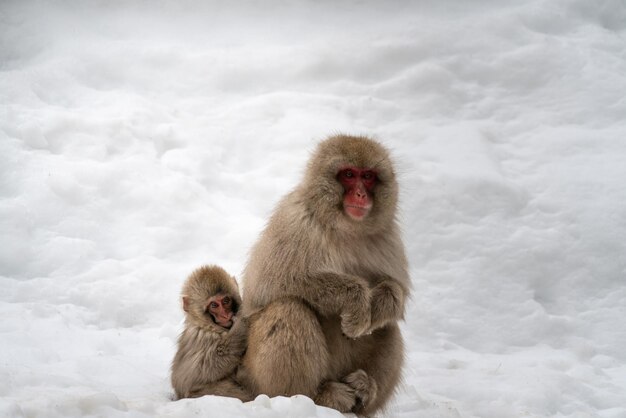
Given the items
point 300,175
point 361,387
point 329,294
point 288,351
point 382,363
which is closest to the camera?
point 288,351

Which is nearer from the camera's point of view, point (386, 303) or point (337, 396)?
point (337, 396)

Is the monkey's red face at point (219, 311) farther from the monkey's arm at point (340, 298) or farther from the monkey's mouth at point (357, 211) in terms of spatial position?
the monkey's mouth at point (357, 211)

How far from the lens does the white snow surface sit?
4.90 metres

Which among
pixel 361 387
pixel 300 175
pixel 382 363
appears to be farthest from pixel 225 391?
pixel 300 175

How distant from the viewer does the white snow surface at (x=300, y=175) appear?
4.90 metres

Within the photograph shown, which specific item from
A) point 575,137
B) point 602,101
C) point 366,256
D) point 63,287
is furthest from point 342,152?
point 602,101

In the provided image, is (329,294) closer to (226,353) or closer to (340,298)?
(340,298)

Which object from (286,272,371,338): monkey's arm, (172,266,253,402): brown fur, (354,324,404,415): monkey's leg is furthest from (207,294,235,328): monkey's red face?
(354,324,404,415): monkey's leg

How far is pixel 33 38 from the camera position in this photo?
7.91 meters

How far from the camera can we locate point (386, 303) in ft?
13.0

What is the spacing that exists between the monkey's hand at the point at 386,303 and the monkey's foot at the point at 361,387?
0.27 meters

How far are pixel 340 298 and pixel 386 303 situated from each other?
283 mm

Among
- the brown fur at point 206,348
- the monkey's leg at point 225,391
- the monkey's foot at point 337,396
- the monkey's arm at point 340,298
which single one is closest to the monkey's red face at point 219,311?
the brown fur at point 206,348

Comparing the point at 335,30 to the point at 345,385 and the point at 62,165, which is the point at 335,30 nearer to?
the point at 62,165
